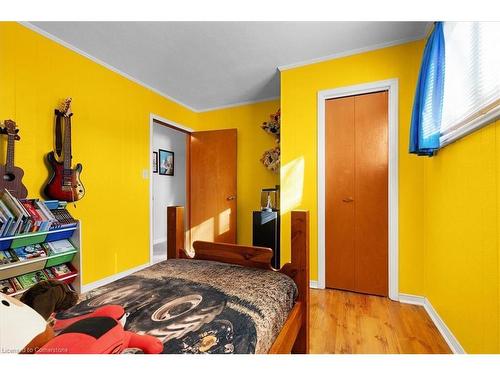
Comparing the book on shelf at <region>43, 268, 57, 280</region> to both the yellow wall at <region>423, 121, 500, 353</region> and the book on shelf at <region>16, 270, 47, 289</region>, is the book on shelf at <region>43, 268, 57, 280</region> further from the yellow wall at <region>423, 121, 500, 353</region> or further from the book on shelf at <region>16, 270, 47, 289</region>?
the yellow wall at <region>423, 121, 500, 353</region>

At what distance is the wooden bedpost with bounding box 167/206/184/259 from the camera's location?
1.44 metres

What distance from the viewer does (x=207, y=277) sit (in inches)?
43.0

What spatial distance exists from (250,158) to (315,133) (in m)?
1.39

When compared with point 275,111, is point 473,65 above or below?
below

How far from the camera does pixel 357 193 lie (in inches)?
88.7

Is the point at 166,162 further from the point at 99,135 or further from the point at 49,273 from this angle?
the point at 49,273

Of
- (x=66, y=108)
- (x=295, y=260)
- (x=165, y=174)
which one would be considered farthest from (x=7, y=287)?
(x=165, y=174)

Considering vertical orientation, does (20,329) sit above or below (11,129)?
below

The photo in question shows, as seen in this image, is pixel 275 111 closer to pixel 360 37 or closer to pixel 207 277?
pixel 360 37

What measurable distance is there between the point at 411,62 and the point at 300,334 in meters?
2.45

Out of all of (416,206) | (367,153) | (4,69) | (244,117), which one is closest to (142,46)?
(4,69)

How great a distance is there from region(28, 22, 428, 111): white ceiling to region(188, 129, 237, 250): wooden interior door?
39.8 inches

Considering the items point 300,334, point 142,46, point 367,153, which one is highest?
point 142,46

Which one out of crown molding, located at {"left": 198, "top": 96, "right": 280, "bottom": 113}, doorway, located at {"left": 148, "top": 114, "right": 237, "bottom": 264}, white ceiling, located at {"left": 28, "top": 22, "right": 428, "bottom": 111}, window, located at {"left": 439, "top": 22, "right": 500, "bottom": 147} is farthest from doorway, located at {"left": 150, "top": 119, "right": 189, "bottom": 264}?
window, located at {"left": 439, "top": 22, "right": 500, "bottom": 147}
